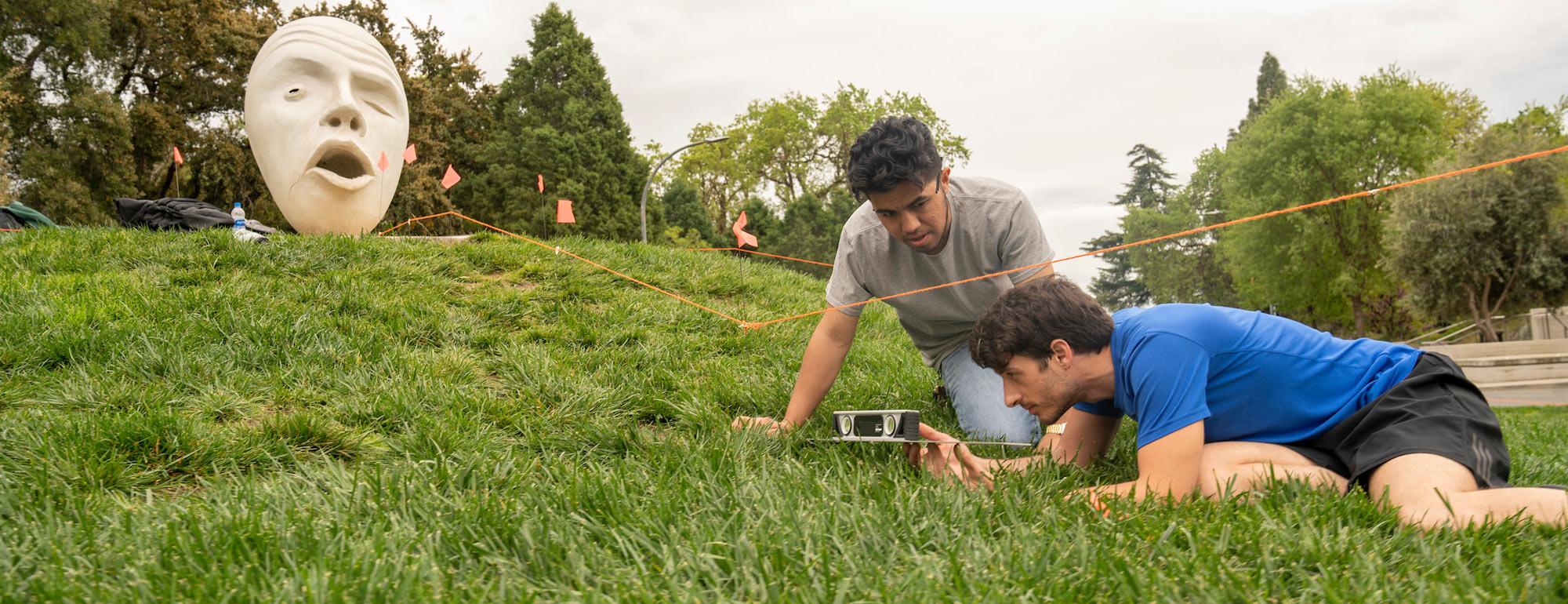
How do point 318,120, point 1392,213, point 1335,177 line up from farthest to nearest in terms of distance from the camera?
point 1335,177
point 1392,213
point 318,120

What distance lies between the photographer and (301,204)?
29.8ft

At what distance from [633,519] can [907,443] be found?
117cm

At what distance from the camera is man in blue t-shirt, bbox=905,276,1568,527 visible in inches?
102

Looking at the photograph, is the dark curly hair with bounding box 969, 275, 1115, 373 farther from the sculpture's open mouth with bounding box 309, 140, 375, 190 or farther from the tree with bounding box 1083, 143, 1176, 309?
the tree with bounding box 1083, 143, 1176, 309

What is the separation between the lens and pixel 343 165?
9.68 m

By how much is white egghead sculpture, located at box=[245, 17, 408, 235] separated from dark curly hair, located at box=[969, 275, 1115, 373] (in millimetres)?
7940

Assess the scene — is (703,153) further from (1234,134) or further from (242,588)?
(242,588)

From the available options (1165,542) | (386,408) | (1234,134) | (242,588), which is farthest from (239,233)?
(1234,134)

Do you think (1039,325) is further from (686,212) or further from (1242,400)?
(686,212)

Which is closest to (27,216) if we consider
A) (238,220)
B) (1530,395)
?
(238,220)

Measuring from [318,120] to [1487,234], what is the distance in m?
28.9

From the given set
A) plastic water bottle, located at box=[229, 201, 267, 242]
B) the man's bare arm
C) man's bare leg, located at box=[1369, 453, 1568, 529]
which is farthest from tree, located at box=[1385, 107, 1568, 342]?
plastic water bottle, located at box=[229, 201, 267, 242]

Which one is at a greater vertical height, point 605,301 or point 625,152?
point 625,152

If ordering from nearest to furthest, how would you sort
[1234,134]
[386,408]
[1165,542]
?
1. [1165,542]
2. [386,408]
3. [1234,134]
